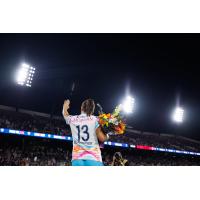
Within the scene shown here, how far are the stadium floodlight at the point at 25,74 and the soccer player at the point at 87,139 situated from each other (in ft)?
37.9

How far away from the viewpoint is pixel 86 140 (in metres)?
3.21

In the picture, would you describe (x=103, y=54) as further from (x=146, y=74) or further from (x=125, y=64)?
(x=146, y=74)

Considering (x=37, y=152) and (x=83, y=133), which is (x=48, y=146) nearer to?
(x=37, y=152)

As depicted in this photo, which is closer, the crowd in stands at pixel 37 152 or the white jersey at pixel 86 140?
the white jersey at pixel 86 140

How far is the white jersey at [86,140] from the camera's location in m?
3.16

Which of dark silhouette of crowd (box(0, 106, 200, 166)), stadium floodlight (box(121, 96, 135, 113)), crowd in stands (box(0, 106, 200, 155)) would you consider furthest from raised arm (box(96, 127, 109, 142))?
stadium floodlight (box(121, 96, 135, 113))

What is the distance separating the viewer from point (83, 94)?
18.5 meters

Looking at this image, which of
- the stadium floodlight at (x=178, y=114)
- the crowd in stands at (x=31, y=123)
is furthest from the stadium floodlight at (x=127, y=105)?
the stadium floodlight at (x=178, y=114)

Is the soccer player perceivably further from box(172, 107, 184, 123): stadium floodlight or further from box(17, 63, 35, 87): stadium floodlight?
box(172, 107, 184, 123): stadium floodlight

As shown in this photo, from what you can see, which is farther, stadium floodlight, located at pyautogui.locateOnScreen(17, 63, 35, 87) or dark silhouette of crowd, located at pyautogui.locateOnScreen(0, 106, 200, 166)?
dark silhouette of crowd, located at pyautogui.locateOnScreen(0, 106, 200, 166)

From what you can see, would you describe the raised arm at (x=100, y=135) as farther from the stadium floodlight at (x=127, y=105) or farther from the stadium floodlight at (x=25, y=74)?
the stadium floodlight at (x=127, y=105)

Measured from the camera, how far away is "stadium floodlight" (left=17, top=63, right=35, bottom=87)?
555 inches

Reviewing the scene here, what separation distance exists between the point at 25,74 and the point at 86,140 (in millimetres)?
11913
